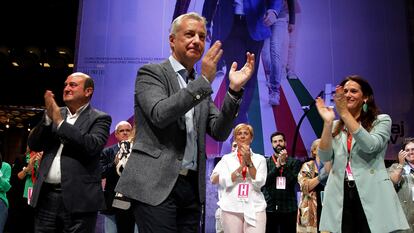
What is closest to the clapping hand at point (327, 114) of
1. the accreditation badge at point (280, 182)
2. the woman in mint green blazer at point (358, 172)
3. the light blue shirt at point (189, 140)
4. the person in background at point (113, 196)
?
the woman in mint green blazer at point (358, 172)

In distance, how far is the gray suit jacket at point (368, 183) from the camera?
2328 mm

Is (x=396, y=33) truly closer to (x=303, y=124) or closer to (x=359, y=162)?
(x=303, y=124)

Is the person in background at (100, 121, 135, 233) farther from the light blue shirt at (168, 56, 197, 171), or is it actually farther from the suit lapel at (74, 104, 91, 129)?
the light blue shirt at (168, 56, 197, 171)

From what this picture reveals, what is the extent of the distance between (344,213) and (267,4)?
536cm

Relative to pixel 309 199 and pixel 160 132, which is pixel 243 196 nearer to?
pixel 309 199

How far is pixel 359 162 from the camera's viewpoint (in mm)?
2457

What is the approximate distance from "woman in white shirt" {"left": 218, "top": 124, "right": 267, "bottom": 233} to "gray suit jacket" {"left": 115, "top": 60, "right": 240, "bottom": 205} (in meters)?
2.35

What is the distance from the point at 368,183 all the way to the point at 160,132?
1457 millimetres

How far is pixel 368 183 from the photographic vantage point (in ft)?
7.80

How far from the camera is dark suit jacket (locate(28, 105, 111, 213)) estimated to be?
2.37 meters

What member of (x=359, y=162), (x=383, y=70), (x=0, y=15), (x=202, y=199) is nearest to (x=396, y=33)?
(x=383, y=70)

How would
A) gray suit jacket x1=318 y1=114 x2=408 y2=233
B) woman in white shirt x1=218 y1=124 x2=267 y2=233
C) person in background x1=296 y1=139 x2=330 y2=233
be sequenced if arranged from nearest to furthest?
gray suit jacket x1=318 y1=114 x2=408 y2=233 → woman in white shirt x1=218 y1=124 x2=267 y2=233 → person in background x1=296 y1=139 x2=330 y2=233

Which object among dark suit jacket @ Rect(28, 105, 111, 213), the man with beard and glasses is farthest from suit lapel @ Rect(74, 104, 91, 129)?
the man with beard and glasses

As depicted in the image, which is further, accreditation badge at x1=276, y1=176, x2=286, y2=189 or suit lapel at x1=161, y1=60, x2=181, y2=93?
accreditation badge at x1=276, y1=176, x2=286, y2=189
